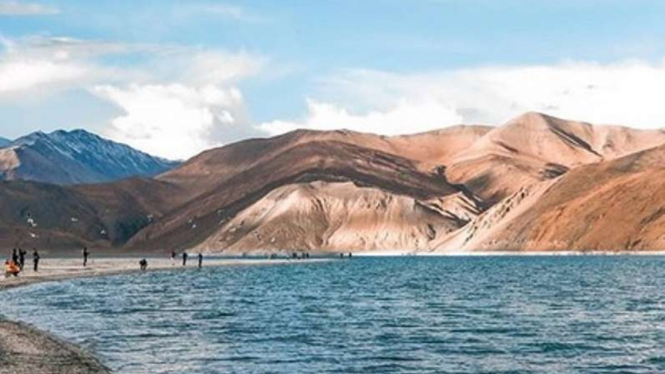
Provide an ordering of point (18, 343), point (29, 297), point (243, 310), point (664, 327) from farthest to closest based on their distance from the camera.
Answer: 1. point (29, 297)
2. point (243, 310)
3. point (664, 327)
4. point (18, 343)

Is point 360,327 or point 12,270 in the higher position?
point 12,270

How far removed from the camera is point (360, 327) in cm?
6081

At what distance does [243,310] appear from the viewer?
7644 centimetres

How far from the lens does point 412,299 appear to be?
8956cm

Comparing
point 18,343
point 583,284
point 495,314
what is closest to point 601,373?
Answer: point 18,343

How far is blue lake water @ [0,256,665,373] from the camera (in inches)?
1747

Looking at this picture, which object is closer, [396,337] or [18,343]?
[18,343]

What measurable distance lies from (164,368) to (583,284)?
8004 cm

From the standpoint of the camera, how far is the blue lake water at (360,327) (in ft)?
146

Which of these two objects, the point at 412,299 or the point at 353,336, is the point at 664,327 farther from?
the point at 412,299

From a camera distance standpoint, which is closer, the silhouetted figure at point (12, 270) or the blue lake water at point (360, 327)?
the blue lake water at point (360, 327)

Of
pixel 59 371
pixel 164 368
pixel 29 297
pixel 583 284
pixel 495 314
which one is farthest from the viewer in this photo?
pixel 583 284

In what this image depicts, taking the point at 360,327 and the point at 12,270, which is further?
the point at 12,270

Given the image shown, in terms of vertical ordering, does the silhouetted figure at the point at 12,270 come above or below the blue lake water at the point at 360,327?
above
